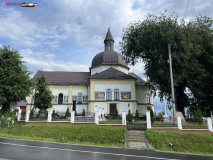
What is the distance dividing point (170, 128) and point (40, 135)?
36.5 feet

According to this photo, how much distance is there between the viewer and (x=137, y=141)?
11.7 m

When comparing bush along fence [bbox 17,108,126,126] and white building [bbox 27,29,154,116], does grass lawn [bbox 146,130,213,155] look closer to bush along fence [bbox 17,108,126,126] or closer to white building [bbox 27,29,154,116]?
bush along fence [bbox 17,108,126,126]

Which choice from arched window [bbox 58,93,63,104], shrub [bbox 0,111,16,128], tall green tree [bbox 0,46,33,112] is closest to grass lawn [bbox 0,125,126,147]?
shrub [bbox 0,111,16,128]

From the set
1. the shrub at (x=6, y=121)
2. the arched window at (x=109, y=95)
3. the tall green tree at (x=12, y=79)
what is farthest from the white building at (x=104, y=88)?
the shrub at (x=6, y=121)

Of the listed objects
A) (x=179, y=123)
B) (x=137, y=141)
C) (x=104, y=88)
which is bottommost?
(x=137, y=141)

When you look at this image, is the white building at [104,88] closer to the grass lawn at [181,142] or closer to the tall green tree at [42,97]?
the tall green tree at [42,97]

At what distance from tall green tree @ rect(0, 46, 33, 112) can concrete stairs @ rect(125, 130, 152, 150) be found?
1383 centimetres

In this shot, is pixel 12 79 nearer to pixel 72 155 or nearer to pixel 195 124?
pixel 72 155

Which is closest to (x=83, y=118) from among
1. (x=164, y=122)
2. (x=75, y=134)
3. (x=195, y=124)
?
(x=75, y=134)

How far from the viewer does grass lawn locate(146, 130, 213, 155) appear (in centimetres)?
1057

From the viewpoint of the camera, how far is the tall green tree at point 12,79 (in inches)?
720

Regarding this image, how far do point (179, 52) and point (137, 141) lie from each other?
13290 mm

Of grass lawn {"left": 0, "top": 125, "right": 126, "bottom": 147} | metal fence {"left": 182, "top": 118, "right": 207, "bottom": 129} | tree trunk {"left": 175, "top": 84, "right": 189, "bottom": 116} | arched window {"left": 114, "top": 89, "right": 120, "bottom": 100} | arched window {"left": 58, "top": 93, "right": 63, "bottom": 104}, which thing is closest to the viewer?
grass lawn {"left": 0, "top": 125, "right": 126, "bottom": 147}

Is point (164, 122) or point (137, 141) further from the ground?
point (164, 122)
